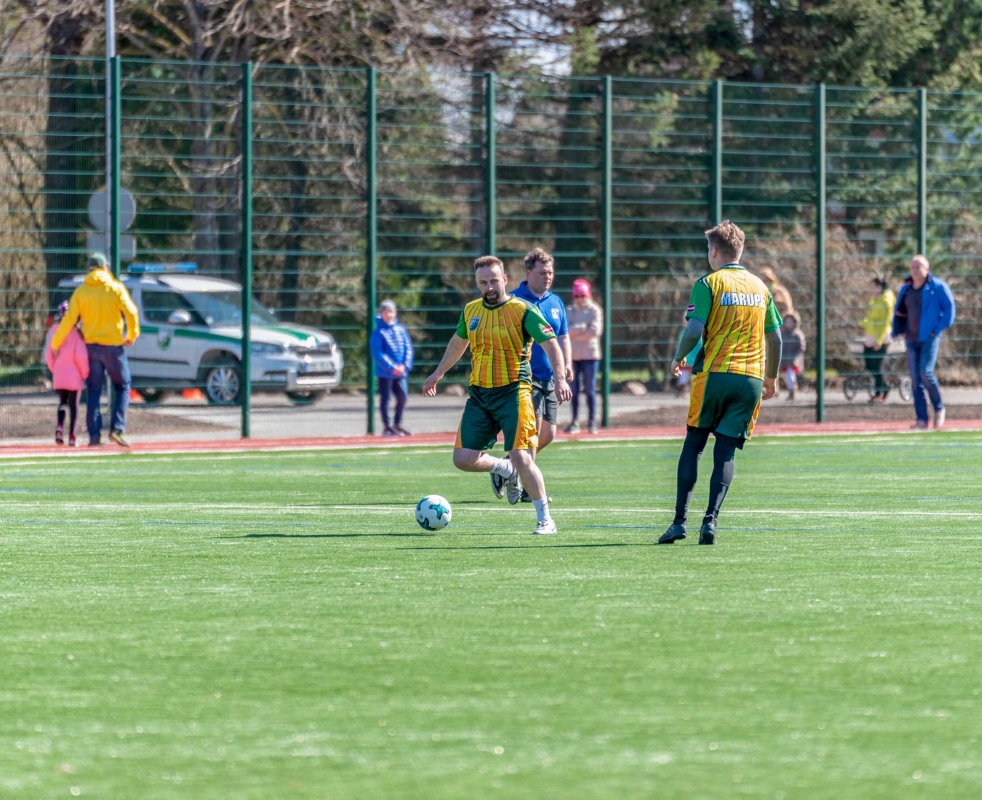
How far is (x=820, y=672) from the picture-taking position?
664 centimetres

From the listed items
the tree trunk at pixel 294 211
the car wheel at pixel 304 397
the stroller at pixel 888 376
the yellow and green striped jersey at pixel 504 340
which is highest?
the tree trunk at pixel 294 211

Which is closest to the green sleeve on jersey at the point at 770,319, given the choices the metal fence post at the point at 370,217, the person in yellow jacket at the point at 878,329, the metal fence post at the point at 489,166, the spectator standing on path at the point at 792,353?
the metal fence post at the point at 370,217

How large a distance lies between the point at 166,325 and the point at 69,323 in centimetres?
582

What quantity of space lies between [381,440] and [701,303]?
11.6 meters

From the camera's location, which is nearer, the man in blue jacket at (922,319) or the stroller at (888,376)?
the man in blue jacket at (922,319)

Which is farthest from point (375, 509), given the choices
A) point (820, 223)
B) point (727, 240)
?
point (820, 223)

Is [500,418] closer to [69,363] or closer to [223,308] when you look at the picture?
[69,363]

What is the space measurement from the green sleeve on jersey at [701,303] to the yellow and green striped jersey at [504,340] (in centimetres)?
134

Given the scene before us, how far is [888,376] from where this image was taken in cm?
2848

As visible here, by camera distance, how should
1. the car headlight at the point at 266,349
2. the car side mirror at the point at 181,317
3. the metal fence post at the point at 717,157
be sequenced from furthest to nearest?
the car side mirror at the point at 181,317, the metal fence post at the point at 717,157, the car headlight at the point at 266,349

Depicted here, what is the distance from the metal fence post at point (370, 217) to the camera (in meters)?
22.9

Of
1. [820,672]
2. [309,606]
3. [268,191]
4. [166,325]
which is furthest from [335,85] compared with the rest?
[820,672]

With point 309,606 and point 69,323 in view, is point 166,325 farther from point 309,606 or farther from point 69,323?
point 309,606

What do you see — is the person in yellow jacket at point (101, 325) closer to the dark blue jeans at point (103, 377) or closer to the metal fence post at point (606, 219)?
the dark blue jeans at point (103, 377)
